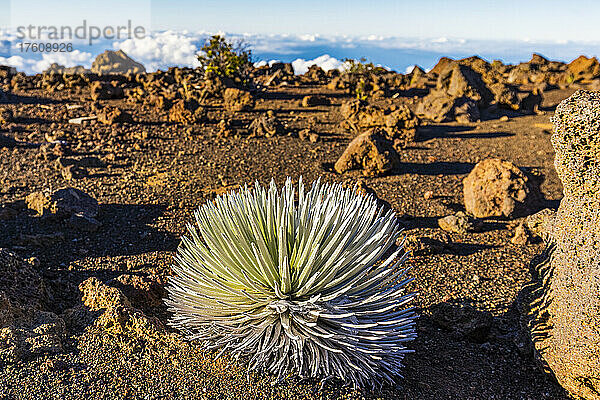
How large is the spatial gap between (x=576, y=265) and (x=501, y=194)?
3.06 m

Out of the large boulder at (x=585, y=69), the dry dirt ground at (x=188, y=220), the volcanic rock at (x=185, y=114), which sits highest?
the large boulder at (x=585, y=69)

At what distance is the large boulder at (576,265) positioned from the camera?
2.55 metres

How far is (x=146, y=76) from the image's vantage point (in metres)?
12.9

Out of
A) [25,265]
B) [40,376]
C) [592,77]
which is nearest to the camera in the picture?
[40,376]

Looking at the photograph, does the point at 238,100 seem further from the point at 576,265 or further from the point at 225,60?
the point at 576,265

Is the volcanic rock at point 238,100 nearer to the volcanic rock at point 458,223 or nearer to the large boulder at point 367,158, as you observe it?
the large boulder at point 367,158

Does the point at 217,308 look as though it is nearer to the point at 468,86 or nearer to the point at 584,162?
the point at 584,162

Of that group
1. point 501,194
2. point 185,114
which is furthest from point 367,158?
point 185,114

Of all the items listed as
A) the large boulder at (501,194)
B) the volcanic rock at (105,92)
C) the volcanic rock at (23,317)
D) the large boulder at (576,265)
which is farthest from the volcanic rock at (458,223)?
the volcanic rock at (105,92)

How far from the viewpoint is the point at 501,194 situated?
18.3ft

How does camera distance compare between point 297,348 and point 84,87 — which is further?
point 84,87

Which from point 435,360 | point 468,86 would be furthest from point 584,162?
point 468,86

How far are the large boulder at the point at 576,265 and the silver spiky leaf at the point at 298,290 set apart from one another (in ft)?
2.95

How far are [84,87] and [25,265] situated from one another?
9.43 meters
